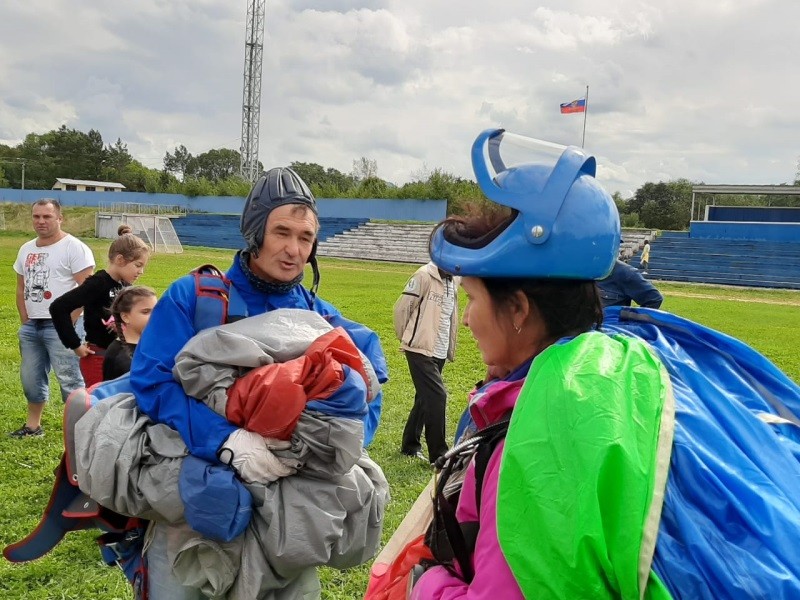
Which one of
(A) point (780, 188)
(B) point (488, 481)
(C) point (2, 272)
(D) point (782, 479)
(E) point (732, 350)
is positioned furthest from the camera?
(A) point (780, 188)

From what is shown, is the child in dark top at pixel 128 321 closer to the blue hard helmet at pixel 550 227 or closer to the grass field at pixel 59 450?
the grass field at pixel 59 450

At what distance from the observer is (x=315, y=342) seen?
8.06ft

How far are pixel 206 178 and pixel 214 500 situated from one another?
7897cm

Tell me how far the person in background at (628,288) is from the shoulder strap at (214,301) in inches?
131

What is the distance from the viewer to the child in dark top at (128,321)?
178 inches

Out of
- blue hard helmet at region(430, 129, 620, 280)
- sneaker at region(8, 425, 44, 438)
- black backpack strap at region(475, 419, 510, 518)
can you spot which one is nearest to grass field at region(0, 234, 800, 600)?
sneaker at region(8, 425, 44, 438)

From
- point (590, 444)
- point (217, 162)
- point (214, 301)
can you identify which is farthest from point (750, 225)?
point (217, 162)

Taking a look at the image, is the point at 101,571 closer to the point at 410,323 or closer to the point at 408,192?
the point at 410,323

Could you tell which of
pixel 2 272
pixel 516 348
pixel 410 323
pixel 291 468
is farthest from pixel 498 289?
pixel 2 272

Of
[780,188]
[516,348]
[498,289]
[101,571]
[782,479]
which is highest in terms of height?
[780,188]

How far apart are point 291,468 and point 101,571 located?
8.35ft

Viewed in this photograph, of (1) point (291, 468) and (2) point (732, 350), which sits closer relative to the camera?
(2) point (732, 350)

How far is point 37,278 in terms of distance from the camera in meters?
6.26

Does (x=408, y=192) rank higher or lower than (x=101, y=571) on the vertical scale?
higher
